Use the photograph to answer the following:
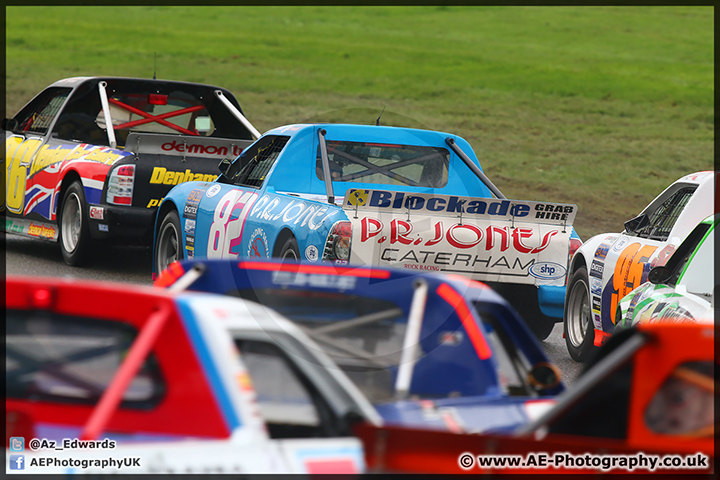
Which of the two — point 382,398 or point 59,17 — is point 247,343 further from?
point 59,17

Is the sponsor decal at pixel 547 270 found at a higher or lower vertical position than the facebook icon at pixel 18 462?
lower

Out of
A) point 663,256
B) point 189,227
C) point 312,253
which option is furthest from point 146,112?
point 663,256

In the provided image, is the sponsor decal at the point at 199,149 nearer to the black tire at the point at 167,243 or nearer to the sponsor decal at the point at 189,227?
the black tire at the point at 167,243

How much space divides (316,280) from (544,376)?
0.97 meters

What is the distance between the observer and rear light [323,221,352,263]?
23.7 feet

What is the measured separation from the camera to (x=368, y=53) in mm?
52375

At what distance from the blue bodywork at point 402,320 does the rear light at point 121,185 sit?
20.4 ft

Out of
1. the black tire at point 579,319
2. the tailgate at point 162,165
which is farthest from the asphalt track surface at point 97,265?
the tailgate at point 162,165

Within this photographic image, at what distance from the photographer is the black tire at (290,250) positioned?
7609mm

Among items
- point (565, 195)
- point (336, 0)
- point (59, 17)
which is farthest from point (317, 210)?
point (336, 0)

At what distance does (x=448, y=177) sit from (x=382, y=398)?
5089 millimetres

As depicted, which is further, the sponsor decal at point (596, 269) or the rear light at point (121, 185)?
Answer: the rear light at point (121, 185)

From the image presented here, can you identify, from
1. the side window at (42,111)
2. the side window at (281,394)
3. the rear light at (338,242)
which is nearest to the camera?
the side window at (281,394)

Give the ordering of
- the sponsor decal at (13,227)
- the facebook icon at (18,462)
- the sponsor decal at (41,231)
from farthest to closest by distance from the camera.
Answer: the sponsor decal at (13,227), the sponsor decal at (41,231), the facebook icon at (18,462)
